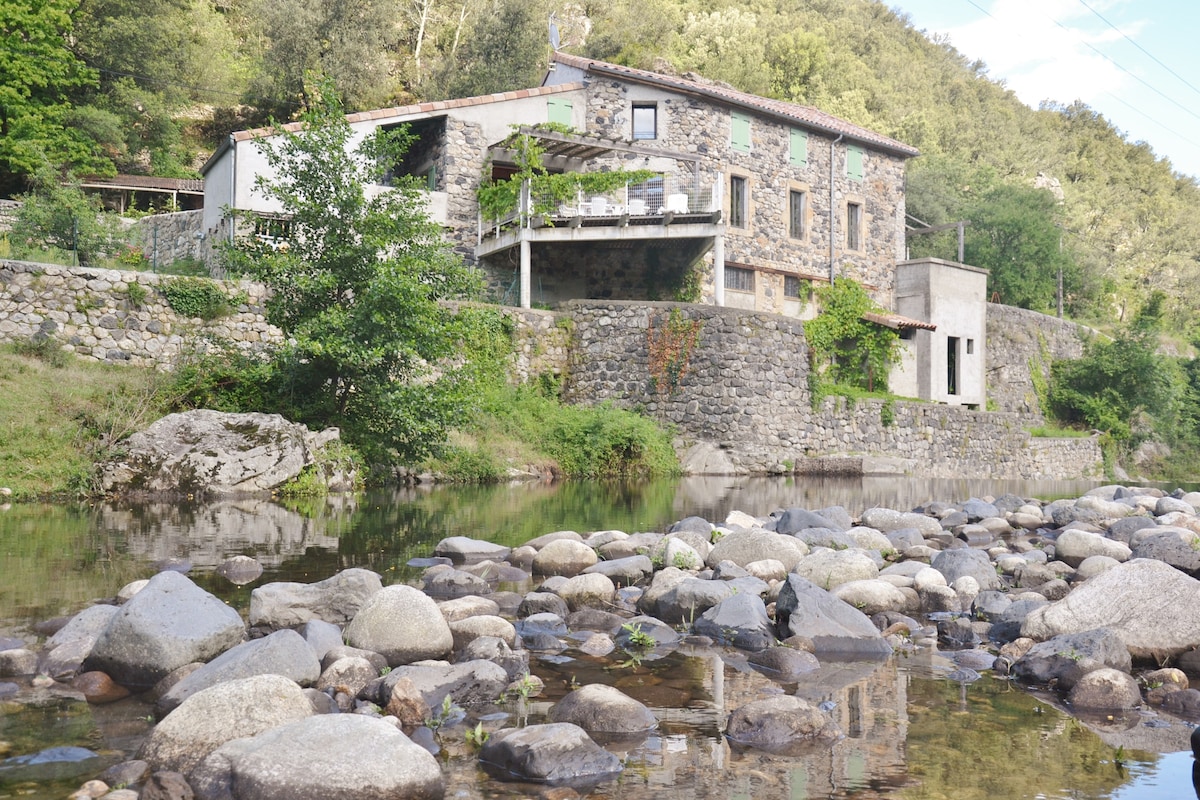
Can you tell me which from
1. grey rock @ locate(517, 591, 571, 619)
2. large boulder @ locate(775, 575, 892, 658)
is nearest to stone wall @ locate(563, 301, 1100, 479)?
grey rock @ locate(517, 591, 571, 619)

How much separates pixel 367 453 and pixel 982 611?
1186 centimetres

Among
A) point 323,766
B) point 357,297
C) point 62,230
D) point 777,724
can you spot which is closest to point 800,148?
point 357,297

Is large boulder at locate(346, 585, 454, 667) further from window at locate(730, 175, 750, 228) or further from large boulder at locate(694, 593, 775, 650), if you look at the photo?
window at locate(730, 175, 750, 228)

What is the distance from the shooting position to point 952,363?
33.7 meters

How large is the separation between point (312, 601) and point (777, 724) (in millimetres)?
3338

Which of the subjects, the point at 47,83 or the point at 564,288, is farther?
the point at 47,83

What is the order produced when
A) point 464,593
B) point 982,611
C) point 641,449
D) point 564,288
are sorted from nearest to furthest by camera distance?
1. point 982,611
2. point 464,593
3. point 641,449
4. point 564,288

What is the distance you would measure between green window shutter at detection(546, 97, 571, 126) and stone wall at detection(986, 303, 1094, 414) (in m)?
17.9

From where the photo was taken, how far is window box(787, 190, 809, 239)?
3203 centimetres

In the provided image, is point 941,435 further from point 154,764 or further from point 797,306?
point 154,764

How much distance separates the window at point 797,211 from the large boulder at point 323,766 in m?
29.9

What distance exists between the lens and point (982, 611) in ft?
22.9

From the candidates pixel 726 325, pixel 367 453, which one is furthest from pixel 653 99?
pixel 367 453

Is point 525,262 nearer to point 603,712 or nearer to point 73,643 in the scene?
point 73,643
